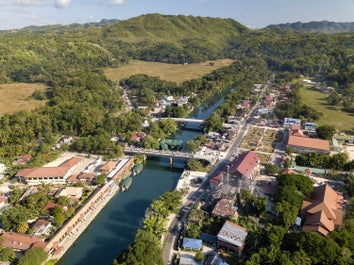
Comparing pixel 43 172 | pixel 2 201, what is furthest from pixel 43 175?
pixel 2 201

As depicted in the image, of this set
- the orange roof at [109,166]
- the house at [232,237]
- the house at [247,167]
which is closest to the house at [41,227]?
the orange roof at [109,166]

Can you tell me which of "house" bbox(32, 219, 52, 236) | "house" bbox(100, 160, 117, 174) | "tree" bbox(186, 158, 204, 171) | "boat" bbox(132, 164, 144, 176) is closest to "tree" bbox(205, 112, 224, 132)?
"tree" bbox(186, 158, 204, 171)

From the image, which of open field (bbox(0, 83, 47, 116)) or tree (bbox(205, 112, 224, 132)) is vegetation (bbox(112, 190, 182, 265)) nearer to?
tree (bbox(205, 112, 224, 132))

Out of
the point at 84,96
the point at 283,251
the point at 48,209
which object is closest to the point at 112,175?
the point at 48,209

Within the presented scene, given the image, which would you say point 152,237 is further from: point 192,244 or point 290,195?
point 290,195

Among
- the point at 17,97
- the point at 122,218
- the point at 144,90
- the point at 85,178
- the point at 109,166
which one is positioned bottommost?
the point at 122,218

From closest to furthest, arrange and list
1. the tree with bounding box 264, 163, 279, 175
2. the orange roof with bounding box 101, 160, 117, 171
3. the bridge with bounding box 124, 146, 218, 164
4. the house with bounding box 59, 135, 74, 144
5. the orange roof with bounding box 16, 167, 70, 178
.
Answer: the orange roof with bounding box 16, 167, 70, 178 → the tree with bounding box 264, 163, 279, 175 → the orange roof with bounding box 101, 160, 117, 171 → the bridge with bounding box 124, 146, 218, 164 → the house with bounding box 59, 135, 74, 144

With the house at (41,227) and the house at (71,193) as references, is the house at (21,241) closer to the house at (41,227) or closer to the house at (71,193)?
the house at (41,227)
